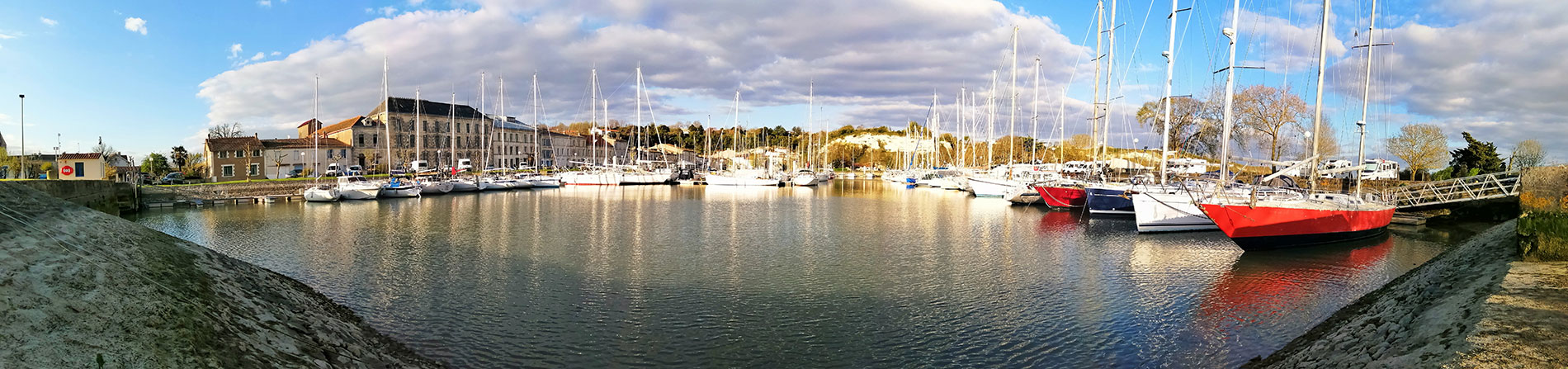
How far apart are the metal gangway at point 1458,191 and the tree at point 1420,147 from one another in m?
9.69

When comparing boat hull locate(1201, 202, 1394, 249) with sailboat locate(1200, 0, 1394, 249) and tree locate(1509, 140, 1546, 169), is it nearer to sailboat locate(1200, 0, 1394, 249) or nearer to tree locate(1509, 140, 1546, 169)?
sailboat locate(1200, 0, 1394, 249)

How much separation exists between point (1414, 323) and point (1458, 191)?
35.7m

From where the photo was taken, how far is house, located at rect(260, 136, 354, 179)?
74812 millimetres

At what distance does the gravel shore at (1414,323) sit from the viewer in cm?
A: 787

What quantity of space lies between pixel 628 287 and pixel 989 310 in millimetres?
8248

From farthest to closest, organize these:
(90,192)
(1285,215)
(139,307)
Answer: (90,192)
(1285,215)
(139,307)

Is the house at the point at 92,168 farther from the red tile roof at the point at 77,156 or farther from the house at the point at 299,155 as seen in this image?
the house at the point at 299,155

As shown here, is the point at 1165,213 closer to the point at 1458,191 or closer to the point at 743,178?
the point at 1458,191

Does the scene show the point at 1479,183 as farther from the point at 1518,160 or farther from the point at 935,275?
the point at 935,275

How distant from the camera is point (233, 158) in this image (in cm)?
7194

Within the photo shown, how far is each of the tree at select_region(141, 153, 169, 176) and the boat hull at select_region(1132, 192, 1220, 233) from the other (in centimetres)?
9523

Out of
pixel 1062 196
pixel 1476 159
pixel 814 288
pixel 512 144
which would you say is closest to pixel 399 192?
pixel 1062 196

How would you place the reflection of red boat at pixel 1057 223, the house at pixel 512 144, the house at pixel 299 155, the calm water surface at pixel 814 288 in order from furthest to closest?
the house at pixel 512 144
the house at pixel 299 155
the reflection of red boat at pixel 1057 223
the calm water surface at pixel 814 288

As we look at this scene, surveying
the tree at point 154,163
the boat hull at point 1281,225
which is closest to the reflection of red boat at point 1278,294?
the boat hull at point 1281,225
